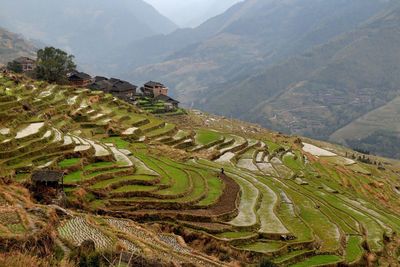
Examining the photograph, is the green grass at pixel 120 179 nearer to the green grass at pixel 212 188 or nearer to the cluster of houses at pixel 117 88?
the green grass at pixel 212 188

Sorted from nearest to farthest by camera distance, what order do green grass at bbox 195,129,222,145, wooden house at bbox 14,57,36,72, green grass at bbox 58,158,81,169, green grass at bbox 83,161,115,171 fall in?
green grass at bbox 58,158,81,169 < green grass at bbox 83,161,115,171 < green grass at bbox 195,129,222,145 < wooden house at bbox 14,57,36,72

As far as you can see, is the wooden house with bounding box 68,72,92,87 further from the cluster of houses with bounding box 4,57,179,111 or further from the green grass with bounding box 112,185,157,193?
the green grass with bounding box 112,185,157,193

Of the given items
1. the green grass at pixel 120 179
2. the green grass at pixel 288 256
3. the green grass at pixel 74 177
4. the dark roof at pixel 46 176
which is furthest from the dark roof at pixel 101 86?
the green grass at pixel 288 256

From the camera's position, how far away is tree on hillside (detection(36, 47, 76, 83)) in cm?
6456

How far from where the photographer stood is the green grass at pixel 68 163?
2498 cm

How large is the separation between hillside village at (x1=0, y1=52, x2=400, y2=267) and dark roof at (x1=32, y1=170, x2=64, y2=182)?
0.06 m

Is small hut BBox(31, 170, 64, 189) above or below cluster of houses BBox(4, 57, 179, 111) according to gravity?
below

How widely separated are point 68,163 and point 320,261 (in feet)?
48.7

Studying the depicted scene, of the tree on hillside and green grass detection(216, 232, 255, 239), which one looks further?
Answer: the tree on hillside

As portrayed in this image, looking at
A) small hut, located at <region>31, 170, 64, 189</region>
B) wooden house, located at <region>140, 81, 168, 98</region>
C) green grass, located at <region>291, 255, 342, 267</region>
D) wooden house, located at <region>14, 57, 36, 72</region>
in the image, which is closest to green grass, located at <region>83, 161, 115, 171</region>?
small hut, located at <region>31, 170, 64, 189</region>

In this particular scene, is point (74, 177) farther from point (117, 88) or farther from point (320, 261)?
point (117, 88)

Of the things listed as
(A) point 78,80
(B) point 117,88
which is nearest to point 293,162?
(B) point 117,88

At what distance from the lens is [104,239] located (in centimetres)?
1636

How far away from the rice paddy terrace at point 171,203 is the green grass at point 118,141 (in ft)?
0.36
